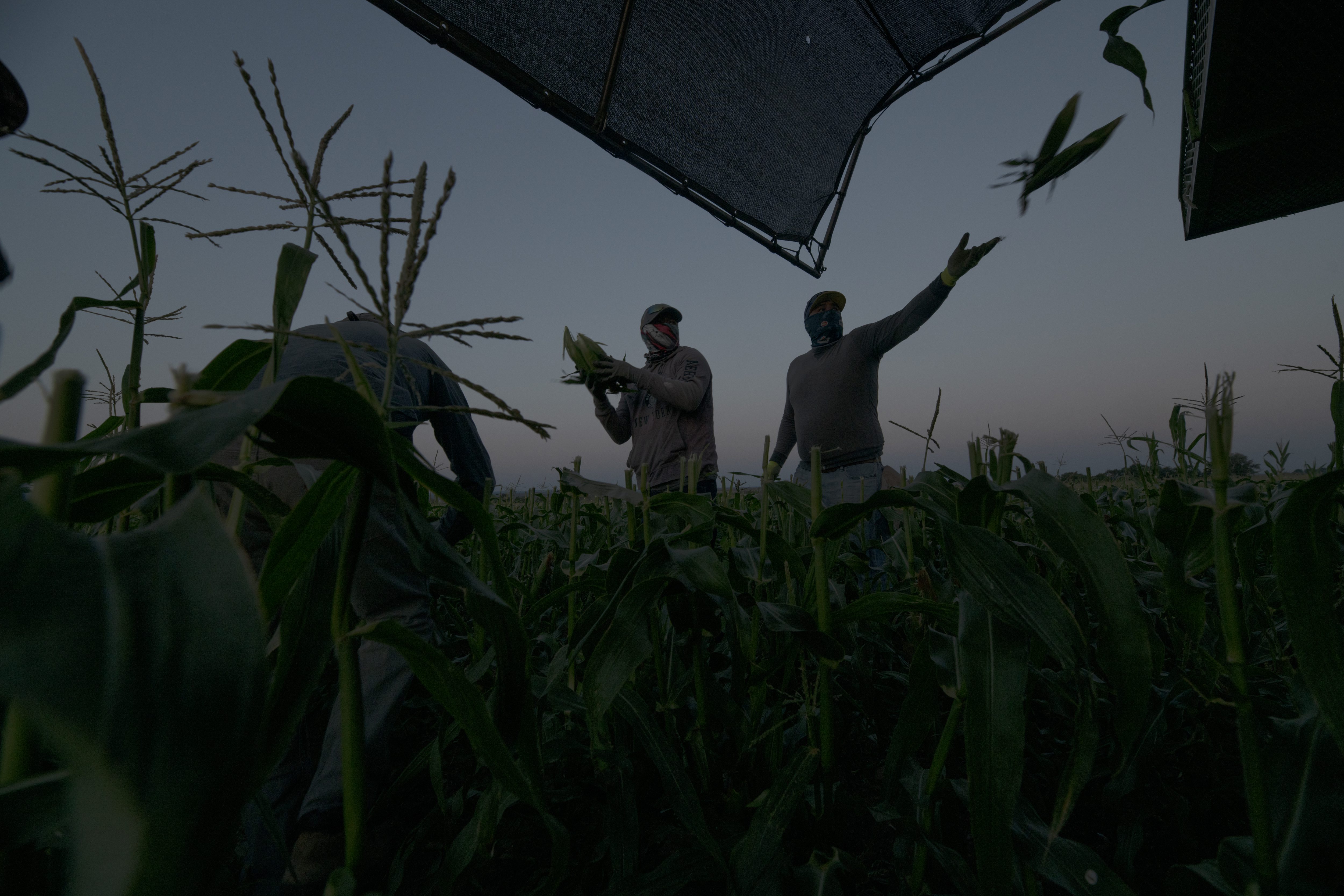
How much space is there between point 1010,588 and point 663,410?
2.07 m

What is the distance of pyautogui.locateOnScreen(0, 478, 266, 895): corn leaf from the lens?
7.0 inches

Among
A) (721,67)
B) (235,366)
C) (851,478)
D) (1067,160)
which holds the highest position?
(721,67)

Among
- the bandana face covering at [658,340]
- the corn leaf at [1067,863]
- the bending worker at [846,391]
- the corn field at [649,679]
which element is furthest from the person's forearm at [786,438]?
the corn leaf at [1067,863]

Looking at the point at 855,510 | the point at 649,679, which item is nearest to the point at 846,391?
the point at 649,679

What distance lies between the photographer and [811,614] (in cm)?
73

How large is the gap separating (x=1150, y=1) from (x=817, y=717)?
1048 millimetres

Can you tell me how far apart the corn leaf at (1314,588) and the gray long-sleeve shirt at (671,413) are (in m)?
1.89

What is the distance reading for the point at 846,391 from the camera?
9.12 ft

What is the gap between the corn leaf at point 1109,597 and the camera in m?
0.42

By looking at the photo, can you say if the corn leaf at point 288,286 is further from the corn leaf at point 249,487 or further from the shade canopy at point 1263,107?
the shade canopy at point 1263,107

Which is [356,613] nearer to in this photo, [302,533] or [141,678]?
[302,533]

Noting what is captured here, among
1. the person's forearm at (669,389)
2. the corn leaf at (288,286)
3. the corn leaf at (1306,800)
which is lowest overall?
the corn leaf at (1306,800)

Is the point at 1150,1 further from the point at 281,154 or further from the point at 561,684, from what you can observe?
the point at 561,684

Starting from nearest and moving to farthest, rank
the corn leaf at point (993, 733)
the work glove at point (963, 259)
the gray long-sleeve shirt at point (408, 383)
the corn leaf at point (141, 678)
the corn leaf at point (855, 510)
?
the corn leaf at point (141, 678), the corn leaf at point (993, 733), the corn leaf at point (855, 510), the gray long-sleeve shirt at point (408, 383), the work glove at point (963, 259)
